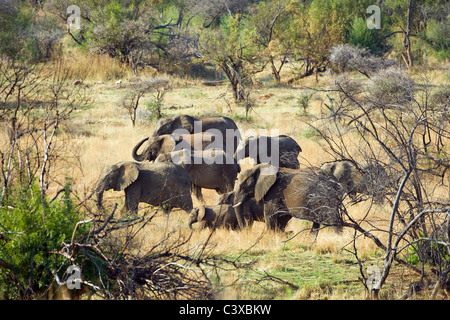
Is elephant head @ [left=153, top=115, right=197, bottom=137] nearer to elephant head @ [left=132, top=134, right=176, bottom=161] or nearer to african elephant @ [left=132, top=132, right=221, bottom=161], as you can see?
african elephant @ [left=132, top=132, right=221, bottom=161]

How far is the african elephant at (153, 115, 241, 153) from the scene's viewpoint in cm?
1303

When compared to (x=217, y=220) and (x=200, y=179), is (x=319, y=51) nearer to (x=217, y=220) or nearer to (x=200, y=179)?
(x=200, y=179)

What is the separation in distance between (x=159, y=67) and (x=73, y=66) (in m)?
3.72

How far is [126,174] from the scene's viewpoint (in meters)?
8.97

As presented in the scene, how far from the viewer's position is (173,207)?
9328 millimetres

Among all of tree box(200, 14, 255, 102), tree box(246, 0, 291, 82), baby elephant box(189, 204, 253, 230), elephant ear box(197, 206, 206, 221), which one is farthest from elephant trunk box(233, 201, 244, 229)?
tree box(246, 0, 291, 82)

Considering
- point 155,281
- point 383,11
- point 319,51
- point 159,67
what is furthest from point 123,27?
point 155,281

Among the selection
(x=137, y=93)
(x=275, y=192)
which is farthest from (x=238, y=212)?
(x=137, y=93)

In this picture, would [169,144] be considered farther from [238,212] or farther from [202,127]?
[238,212]

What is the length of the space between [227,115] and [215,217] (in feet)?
33.8

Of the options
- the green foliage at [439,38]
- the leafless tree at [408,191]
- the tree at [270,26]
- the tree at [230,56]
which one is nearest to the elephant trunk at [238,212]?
the leafless tree at [408,191]

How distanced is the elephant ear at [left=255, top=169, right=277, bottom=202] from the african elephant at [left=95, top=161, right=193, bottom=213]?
4.45ft

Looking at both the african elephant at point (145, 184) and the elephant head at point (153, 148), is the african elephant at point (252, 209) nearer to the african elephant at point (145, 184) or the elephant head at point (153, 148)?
the african elephant at point (145, 184)

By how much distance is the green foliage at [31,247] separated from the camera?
490 centimetres
